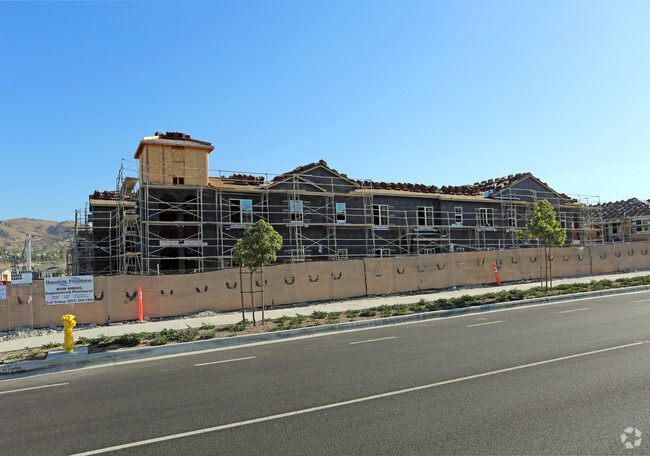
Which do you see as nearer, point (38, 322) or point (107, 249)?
point (38, 322)

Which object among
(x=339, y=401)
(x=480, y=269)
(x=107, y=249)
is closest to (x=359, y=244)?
(x=480, y=269)

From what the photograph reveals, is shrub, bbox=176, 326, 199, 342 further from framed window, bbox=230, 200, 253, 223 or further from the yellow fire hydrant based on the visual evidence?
framed window, bbox=230, 200, 253, 223

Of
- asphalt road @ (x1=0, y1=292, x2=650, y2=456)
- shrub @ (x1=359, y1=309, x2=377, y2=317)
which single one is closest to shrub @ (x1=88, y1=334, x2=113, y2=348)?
asphalt road @ (x1=0, y1=292, x2=650, y2=456)

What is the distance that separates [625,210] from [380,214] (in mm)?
37480

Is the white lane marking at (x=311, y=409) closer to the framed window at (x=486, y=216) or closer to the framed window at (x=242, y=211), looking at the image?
the framed window at (x=242, y=211)

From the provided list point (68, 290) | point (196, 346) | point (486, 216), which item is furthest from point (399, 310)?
point (486, 216)

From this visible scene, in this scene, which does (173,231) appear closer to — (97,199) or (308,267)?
(97,199)

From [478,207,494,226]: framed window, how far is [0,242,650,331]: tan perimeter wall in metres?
8.54

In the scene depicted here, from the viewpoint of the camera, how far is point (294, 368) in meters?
8.46

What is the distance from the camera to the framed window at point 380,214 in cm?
3309

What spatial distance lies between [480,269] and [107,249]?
2473 centimetres

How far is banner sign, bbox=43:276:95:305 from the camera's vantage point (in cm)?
1489

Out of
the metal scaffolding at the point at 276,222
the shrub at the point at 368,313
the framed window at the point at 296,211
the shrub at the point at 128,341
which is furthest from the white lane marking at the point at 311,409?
the framed window at the point at 296,211

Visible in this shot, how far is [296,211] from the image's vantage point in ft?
94.9
